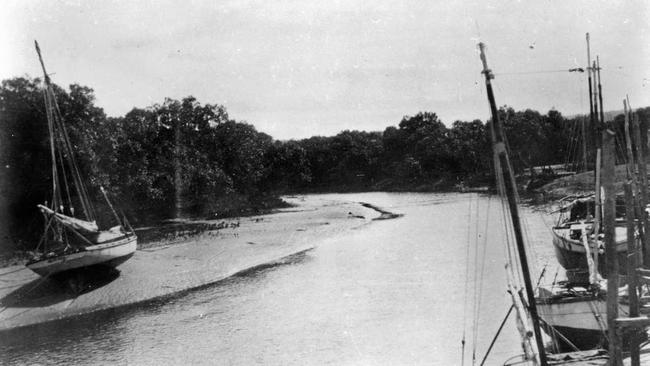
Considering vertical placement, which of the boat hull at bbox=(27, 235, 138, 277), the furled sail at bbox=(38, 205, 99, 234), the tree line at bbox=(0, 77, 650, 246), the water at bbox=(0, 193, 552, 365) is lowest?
the water at bbox=(0, 193, 552, 365)

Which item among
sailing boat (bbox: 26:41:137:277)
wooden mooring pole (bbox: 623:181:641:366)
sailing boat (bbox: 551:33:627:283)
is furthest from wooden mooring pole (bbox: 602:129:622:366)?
sailing boat (bbox: 26:41:137:277)

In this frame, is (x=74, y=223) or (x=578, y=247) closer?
(x=578, y=247)

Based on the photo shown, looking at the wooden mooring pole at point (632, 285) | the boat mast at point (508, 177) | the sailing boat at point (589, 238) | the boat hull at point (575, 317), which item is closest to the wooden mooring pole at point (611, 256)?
the wooden mooring pole at point (632, 285)

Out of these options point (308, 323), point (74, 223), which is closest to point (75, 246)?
point (74, 223)

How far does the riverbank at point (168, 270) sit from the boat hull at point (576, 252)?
20009 millimetres

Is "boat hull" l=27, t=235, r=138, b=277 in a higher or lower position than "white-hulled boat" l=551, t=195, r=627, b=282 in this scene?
higher

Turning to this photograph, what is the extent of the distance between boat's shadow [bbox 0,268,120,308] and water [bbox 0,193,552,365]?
10.7 feet

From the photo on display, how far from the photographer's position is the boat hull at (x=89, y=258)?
87.0 feet

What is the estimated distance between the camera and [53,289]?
28.6 metres

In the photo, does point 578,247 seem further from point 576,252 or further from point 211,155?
point 211,155

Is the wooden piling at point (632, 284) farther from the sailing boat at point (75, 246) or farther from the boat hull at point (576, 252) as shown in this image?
the sailing boat at point (75, 246)

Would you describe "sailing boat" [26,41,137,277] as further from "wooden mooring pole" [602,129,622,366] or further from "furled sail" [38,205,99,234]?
"wooden mooring pole" [602,129,622,366]

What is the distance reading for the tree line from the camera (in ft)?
126

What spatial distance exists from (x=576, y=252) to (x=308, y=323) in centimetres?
1545
